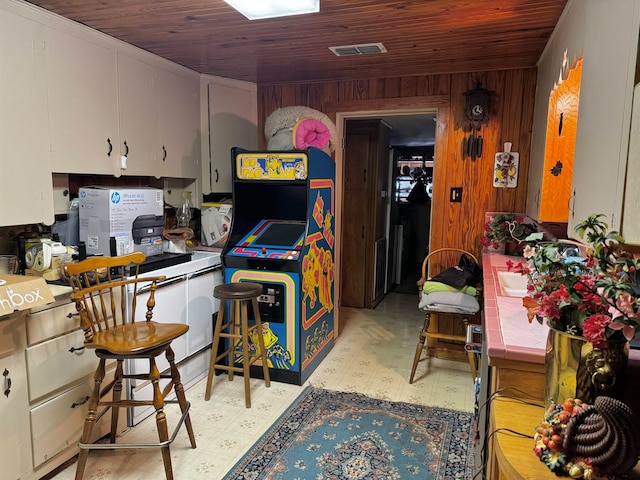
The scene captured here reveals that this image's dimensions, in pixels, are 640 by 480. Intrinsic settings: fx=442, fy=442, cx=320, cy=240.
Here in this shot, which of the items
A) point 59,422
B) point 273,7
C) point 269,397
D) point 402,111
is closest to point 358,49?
point 402,111

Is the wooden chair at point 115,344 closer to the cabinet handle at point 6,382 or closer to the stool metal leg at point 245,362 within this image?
the cabinet handle at point 6,382

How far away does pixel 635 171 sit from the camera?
1053 mm

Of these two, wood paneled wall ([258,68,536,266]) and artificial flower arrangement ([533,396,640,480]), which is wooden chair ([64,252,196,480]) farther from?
wood paneled wall ([258,68,536,266])

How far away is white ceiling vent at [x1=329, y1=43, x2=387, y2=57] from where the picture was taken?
283 cm

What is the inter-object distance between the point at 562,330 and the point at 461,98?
2.78 meters

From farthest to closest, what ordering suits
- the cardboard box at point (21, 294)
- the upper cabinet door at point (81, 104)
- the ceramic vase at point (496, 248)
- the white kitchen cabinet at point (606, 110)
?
the ceramic vase at point (496, 248) < the upper cabinet door at point (81, 104) < the cardboard box at point (21, 294) < the white kitchen cabinet at point (606, 110)

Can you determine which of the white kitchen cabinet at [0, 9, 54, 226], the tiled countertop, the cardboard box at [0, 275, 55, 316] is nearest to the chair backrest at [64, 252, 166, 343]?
the cardboard box at [0, 275, 55, 316]

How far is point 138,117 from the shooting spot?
2.99 meters

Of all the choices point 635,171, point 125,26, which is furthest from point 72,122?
point 635,171

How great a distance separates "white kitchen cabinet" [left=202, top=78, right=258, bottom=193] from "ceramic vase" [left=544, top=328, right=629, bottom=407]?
3136mm

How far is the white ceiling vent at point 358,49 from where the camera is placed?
2.83m

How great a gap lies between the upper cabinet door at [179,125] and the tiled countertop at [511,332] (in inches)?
96.3

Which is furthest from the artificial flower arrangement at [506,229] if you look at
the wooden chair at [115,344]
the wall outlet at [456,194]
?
the wooden chair at [115,344]

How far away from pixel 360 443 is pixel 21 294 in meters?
1.83
